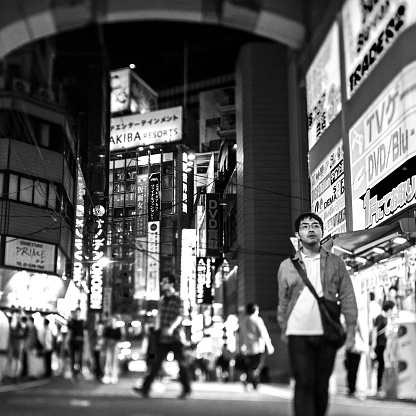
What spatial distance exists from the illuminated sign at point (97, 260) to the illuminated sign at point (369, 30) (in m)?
3.40

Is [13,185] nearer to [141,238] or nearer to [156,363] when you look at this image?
[141,238]

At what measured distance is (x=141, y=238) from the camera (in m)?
4.65

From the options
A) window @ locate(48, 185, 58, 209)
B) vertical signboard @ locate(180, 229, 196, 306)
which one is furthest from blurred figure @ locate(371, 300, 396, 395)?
window @ locate(48, 185, 58, 209)

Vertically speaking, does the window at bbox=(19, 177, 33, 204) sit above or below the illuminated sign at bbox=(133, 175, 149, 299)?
above

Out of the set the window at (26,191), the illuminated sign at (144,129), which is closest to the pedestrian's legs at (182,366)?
the illuminated sign at (144,129)

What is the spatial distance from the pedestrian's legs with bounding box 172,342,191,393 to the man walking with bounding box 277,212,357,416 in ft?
2.00

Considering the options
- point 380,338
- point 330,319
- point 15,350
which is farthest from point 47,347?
A: point 380,338

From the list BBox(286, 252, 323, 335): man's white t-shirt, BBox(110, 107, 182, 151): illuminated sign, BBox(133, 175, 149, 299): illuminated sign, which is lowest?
BBox(286, 252, 323, 335): man's white t-shirt

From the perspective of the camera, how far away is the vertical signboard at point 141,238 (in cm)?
429

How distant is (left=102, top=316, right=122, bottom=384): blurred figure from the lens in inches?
154

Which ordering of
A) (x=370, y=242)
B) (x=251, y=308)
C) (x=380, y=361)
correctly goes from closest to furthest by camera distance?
1. (x=251, y=308)
2. (x=380, y=361)
3. (x=370, y=242)

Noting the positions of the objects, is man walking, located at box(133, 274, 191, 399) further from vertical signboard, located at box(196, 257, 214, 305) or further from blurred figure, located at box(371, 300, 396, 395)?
blurred figure, located at box(371, 300, 396, 395)

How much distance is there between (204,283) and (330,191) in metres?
2.44

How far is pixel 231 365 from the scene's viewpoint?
4051 millimetres
